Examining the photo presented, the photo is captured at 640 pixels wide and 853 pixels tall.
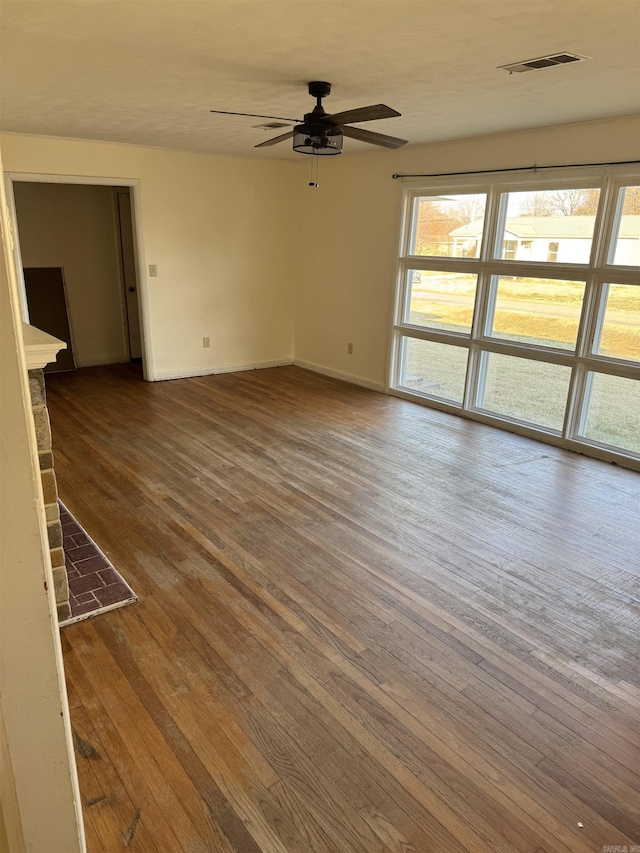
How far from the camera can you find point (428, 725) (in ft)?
6.68

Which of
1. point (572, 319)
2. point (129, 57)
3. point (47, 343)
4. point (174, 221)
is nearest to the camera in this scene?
point (47, 343)

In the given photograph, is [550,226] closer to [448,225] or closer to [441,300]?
[448,225]

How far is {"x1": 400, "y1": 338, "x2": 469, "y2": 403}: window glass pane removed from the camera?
18.8 feet

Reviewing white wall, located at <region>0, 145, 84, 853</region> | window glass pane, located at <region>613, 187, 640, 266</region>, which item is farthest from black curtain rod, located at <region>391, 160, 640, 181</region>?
white wall, located at <region>0, 145, 84, 853</region>

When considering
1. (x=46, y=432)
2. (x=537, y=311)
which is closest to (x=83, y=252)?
(x=537, y=311)

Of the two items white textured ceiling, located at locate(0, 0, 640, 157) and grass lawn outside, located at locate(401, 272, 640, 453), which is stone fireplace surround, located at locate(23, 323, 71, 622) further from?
grass lawn outside, located at locate(401, 272, 640, 453)

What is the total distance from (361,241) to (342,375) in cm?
157

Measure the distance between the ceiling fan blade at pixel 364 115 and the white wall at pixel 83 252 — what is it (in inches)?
192

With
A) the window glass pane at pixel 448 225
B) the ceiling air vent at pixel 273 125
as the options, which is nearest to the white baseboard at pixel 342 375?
the window glass pane at pixel 448 225

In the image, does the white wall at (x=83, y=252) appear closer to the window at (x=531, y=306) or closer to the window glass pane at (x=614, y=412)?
the window at (x=531, y=306)

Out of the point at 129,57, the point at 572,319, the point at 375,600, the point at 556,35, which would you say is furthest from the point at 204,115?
the point at 375,600

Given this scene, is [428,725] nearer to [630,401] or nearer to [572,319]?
[630,401]

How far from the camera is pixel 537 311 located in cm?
495

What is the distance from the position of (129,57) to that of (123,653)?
9.50 ft
